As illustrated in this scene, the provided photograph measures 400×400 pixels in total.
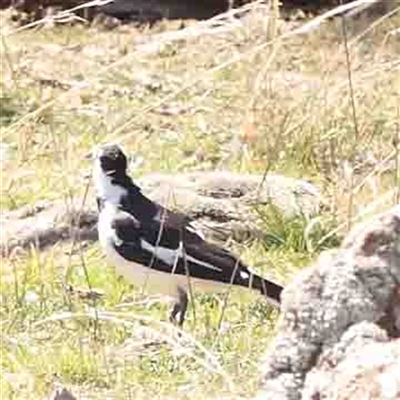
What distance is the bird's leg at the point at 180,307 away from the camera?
5234 millimetres

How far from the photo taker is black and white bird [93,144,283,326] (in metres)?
5.40

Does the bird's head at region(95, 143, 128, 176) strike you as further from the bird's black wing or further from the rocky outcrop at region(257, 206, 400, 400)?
the rocky outcrop at region(257, 206, 400, 400)

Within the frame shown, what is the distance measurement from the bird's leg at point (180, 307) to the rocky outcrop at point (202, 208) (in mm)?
939

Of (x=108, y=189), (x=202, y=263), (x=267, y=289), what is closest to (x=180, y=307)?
(x=202, y=263)

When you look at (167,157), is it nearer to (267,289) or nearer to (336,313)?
(267,289)

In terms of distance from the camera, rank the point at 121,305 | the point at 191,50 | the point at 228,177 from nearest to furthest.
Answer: the point at 121,305, the point at 228,177, the point at 191,50

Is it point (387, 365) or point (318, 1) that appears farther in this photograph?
point (318, 1)

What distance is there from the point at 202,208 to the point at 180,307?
1.37 meters

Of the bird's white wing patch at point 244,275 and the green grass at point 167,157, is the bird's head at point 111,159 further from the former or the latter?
the bird's white wing patch at point 244,275

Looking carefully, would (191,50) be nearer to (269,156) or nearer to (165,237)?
(269,156)

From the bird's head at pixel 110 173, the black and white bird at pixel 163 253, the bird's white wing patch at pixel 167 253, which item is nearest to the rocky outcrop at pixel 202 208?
the bird's head at pixel 110 173

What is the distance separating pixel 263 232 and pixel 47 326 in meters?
1.41

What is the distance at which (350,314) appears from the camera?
2506 mm

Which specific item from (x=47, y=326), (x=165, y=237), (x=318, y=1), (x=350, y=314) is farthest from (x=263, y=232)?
(x=318, y=1)
